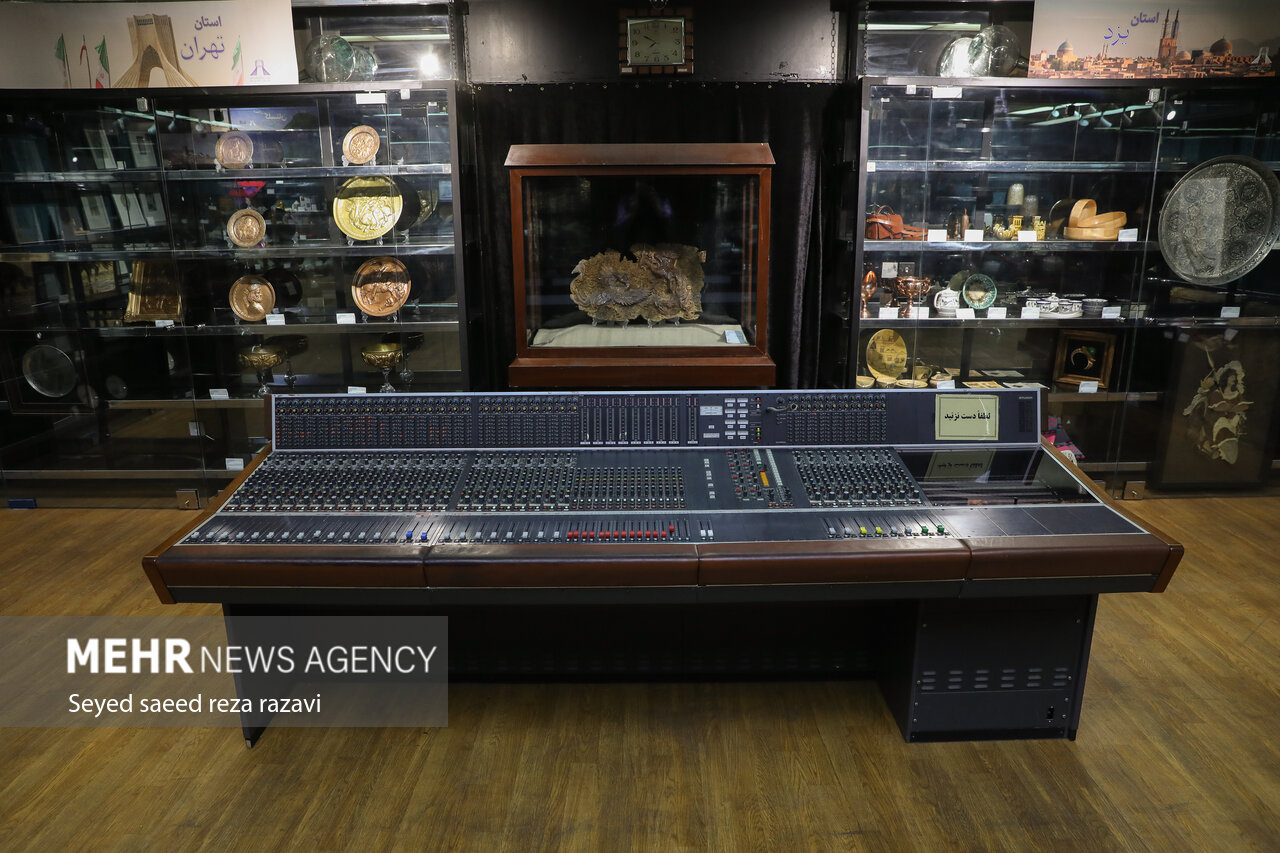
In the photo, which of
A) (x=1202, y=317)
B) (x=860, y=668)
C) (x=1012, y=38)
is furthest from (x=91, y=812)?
(x=1202, y=317)

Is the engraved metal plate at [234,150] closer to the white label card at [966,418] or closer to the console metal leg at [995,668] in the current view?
the white label card at [966,418]

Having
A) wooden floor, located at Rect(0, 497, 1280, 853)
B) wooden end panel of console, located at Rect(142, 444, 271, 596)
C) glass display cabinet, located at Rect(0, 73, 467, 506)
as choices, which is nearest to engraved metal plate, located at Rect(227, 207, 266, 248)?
glass display cabinet, located at Rect(0, 73, 467, 506)

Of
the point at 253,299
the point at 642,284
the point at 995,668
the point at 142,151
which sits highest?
the point at 142,151

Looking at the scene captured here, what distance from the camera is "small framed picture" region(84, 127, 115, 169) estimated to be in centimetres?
389

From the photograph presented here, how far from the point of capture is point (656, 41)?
354 cm

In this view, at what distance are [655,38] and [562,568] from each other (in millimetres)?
2540

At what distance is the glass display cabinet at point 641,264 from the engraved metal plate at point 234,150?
159cm

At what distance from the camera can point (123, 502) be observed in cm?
427

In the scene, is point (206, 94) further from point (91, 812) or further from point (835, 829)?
point (835, 829)

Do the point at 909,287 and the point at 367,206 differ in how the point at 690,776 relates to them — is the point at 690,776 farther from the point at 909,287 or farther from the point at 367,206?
the point at 367,206

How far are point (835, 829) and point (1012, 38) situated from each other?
333 centimetres

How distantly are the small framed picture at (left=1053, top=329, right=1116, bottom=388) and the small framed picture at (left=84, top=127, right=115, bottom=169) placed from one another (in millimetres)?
4693

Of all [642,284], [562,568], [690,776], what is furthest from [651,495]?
[642,284]

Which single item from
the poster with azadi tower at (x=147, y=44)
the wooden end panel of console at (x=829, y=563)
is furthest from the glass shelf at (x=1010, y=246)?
the poster with azadi tower at (x=147, y=44)
